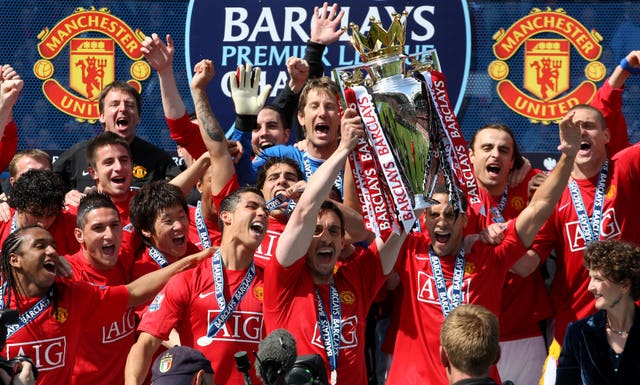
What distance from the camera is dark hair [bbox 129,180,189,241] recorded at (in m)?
7.22

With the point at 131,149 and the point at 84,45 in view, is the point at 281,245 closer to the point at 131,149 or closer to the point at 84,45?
the point at 131,149

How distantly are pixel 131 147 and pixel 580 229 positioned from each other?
2883 millimetres

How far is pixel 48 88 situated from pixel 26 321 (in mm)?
3017

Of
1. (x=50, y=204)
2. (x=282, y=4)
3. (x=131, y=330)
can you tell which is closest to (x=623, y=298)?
(x=131, y=330)

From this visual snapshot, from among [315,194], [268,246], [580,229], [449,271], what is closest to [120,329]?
[268,246]

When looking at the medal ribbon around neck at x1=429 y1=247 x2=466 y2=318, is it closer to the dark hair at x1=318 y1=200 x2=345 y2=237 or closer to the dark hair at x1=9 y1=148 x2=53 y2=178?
the dark hair at x1=318 y1=200 x2=345 y2=237

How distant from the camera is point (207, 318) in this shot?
6578mm

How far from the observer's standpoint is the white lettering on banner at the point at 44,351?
6.41 metres

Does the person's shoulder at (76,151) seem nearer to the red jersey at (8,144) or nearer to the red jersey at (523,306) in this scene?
the red jersey at (8,144)

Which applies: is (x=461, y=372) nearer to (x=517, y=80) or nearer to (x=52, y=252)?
(x=52, y=252)

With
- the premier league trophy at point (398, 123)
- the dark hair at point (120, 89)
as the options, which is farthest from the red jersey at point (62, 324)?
the dark hair at point (120, 89)

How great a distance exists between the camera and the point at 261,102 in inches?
316

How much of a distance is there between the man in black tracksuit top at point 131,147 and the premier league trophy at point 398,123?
7.65 ft

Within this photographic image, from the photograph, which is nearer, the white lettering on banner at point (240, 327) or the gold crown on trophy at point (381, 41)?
the gold crown on trophy at point (381, 41)
